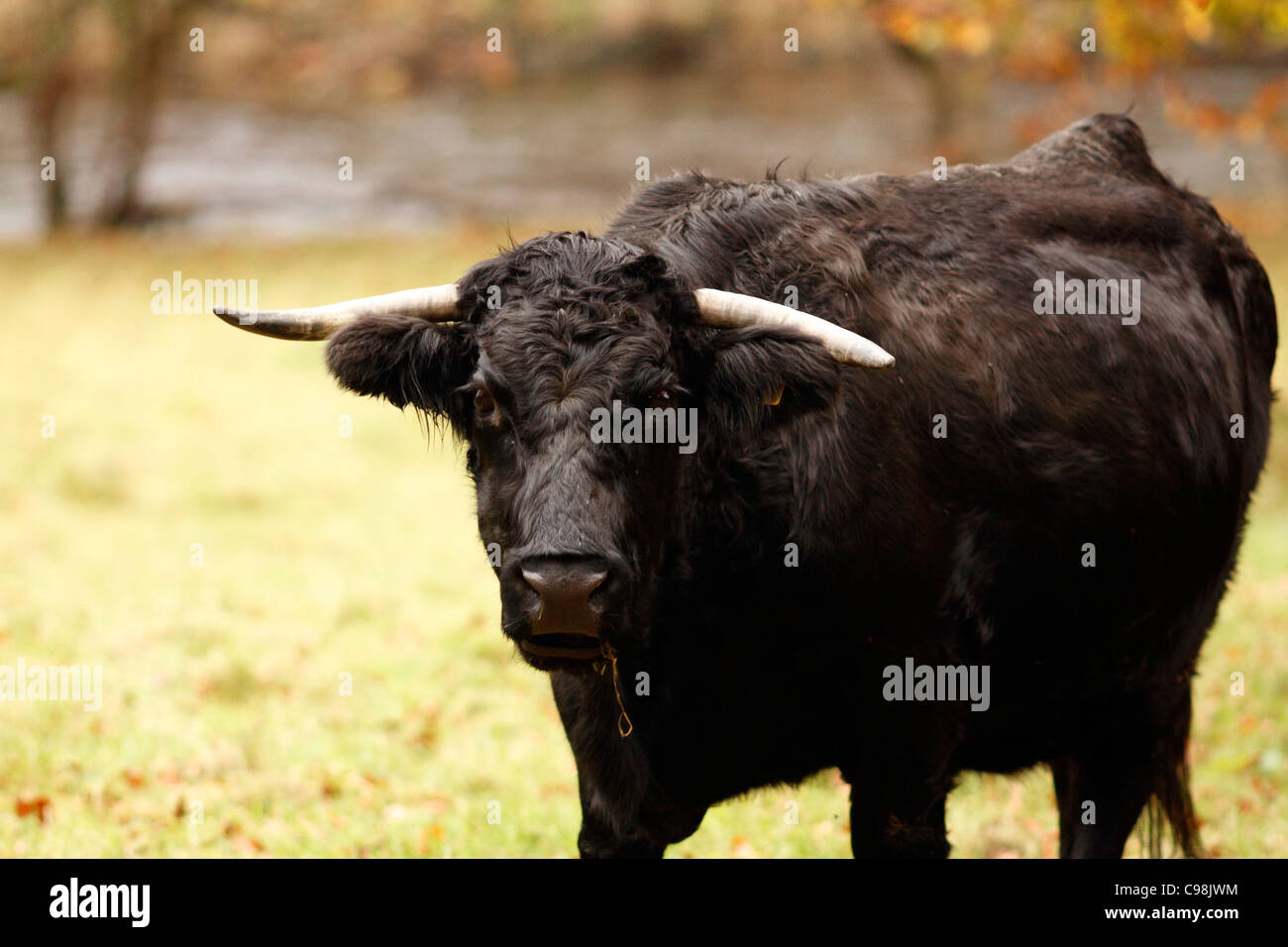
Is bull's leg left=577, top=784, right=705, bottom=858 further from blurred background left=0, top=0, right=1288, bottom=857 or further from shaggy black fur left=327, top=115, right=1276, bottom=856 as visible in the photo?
blurred background left=0, top=0, right=1288, bottom=857

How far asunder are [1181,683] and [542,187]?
20.9 m

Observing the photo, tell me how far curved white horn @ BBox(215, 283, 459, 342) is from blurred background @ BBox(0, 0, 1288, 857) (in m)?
0.42

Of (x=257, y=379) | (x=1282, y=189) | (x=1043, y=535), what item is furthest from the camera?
(x=1282, y=189)

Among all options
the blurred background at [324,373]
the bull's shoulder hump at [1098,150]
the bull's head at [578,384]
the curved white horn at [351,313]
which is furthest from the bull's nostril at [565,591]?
the bull's shoulder hump at [1098,150]

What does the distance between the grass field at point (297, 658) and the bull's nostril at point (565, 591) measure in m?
2.40

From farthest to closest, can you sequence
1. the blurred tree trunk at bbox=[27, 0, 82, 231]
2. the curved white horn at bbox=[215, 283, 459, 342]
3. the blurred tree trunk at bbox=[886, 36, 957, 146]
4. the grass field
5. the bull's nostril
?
the blurred tree trunk at bbox=[27, 0, 82, 231] < the blurred tree trunk at bbox=[886, 36, 957, 146] < the grass field < the curved white horn at bbox=[215, 283, 459, 342] < the bull's nostril

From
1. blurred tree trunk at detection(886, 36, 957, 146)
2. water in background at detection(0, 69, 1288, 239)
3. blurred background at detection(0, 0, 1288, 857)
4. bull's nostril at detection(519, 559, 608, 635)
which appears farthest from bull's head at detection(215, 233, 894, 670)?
water in background at detection(0, 69, 1288, 239)

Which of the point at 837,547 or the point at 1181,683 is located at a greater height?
the point at 837,547

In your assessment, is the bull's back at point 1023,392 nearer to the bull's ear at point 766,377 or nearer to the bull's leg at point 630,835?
the bull's ear at point 766,377

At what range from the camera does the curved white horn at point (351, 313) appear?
153 inches

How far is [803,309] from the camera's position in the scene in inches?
167

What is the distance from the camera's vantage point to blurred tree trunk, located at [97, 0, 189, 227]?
20.4 meters

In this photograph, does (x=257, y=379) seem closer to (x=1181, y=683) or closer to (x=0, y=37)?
(x=1181, y=683)
